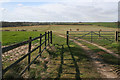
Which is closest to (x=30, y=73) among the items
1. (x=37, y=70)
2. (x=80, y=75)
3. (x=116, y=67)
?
(x=37, y=70)

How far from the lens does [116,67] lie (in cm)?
639

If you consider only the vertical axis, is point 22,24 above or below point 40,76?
above

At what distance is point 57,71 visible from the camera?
5711mm

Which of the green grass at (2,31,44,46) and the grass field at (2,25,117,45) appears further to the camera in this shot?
the grass field at (2,25,117,45)

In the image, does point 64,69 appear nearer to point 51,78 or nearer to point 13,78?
point 51,78

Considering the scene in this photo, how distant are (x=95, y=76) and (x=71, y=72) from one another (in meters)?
1.06

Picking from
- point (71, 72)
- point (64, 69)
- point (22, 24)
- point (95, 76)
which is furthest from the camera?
point (22, 24)

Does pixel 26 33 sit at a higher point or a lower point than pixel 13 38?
higher

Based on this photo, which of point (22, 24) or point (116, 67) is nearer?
point (116, 67)

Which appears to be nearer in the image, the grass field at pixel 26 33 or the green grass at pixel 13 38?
the green grass at pixel 13 38

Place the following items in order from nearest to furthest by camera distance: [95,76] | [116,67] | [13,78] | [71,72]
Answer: [13,78], [95,76], [71,72], [116,67]

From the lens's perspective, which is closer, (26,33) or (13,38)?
(13,38)

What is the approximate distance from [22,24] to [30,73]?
A: 7391 cm

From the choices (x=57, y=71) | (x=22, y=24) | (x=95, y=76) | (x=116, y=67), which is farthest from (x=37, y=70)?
(x=22, y=24)
